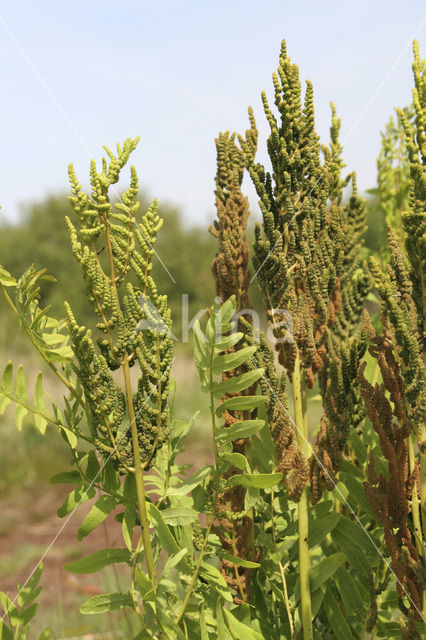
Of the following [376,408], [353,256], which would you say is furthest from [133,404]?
[353,256]

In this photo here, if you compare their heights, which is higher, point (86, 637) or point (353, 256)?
point (353, 256)

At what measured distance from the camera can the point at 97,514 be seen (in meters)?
1.21

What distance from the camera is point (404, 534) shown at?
120 centimetres

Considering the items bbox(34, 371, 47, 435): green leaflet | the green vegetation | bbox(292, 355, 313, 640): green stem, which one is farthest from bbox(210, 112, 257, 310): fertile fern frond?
bbox(34, 371, 47, 435): green leaflet

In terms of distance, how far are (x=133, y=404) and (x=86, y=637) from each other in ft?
7.40

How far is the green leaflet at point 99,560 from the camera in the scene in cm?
120

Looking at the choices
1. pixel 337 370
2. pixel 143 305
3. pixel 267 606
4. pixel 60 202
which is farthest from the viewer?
pixel 60 202

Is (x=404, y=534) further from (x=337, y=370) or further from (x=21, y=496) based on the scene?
(x=21, y=496)

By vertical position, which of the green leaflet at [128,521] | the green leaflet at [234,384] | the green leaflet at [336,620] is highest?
the green leaflet at [234,384]

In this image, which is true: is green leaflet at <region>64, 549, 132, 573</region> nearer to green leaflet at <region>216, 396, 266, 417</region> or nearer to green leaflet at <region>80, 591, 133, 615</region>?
green leaflet at <region>80, 591, 133, 615</region>

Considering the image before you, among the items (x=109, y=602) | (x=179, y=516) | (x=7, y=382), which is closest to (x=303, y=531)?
(x=179, y=516)

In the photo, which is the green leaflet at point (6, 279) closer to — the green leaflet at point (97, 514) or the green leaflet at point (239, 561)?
the green leaflet at point (97, 514)

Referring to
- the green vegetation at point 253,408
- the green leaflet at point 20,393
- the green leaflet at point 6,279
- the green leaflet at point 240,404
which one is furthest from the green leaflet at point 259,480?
the green leaflet at point 6,279

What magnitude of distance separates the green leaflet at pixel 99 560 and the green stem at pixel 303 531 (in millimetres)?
343
